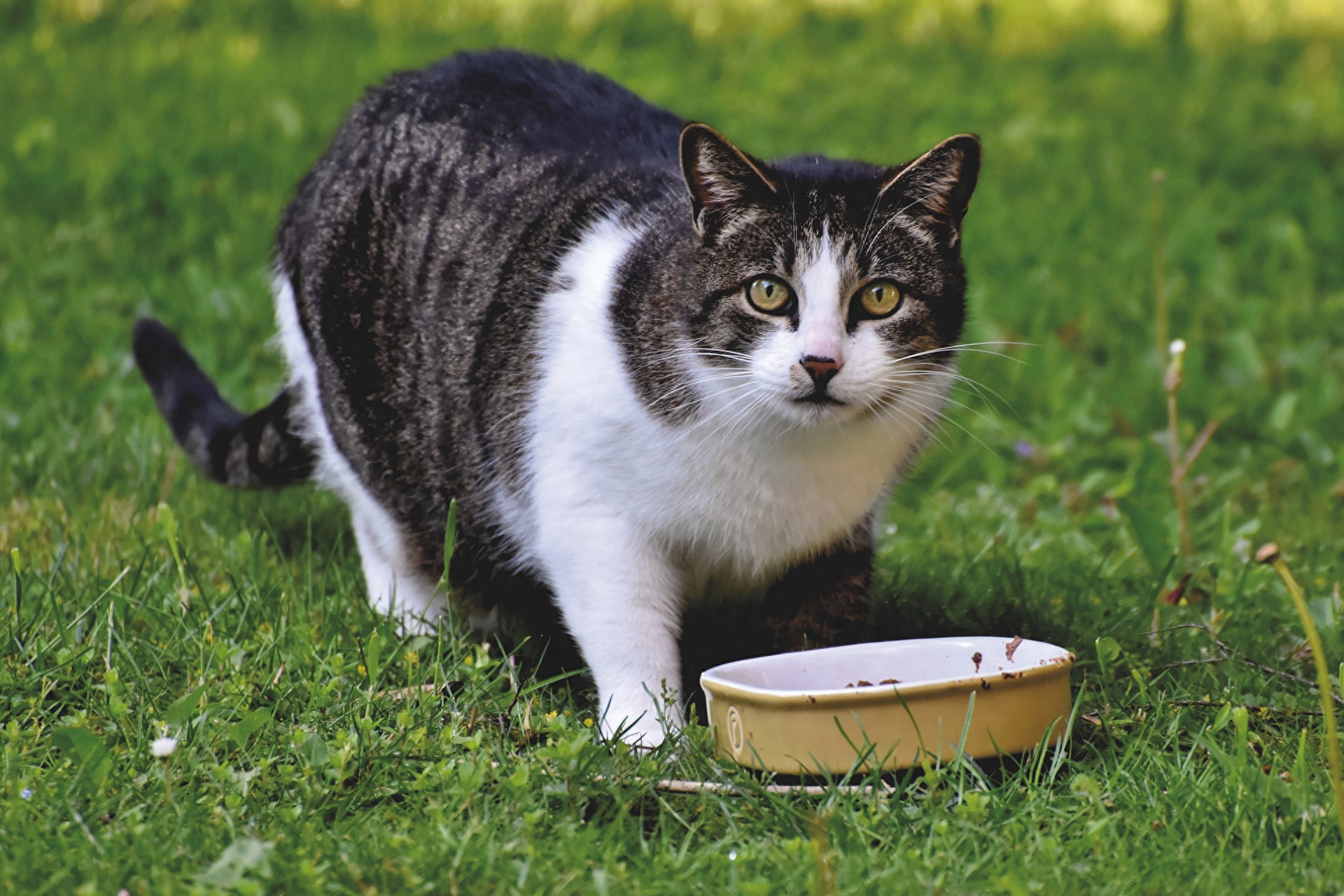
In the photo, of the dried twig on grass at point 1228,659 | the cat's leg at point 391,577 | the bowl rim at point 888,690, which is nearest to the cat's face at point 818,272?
the bowl rim at point 888,690

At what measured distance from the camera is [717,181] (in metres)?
2.35

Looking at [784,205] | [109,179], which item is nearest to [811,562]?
[784,205]

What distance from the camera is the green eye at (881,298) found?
2359 millimetres

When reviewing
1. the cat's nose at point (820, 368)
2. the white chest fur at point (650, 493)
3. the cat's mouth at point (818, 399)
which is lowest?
the white chest fur at point (650, 493)

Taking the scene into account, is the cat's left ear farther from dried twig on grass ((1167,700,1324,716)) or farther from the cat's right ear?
dried twig on grass ((1167,700,1324,716))

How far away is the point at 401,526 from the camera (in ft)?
9.70

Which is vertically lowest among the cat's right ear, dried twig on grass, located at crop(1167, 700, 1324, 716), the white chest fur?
dried twig on grass, located at crop(1167, 700, 1324, 716)

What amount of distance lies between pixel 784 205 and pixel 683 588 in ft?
2.34

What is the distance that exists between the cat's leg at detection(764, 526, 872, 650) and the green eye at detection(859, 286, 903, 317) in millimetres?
447

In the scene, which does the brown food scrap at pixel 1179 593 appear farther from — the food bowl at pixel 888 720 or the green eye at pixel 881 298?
the green eye at pixel 881 298

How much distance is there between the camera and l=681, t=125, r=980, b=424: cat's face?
229 centimetres

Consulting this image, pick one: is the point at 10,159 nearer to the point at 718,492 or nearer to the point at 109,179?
the point at 109,179

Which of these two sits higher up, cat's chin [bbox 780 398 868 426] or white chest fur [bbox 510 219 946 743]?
cat's chin [bbox 780 398 868 426]

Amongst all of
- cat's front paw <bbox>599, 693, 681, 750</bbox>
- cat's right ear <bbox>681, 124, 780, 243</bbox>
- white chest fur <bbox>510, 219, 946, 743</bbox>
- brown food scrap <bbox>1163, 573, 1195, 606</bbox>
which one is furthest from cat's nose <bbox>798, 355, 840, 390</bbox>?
brown food scrap <bbox>1163, 573, 1195, 606</bbox>
